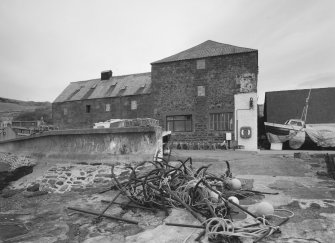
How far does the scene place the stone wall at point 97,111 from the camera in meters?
22.7

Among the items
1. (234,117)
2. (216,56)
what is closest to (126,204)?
(234,117)

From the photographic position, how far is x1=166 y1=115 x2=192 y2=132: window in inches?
736

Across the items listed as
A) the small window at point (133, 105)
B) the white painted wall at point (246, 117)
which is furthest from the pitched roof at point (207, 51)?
the small window at point (133, 105)

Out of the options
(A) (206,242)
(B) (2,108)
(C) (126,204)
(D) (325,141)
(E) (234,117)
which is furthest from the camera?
(B) (2,108)

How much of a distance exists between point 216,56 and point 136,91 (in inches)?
345

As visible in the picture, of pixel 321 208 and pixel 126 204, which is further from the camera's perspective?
pixel 126 204

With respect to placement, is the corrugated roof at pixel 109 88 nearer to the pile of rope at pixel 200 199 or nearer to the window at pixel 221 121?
the window at pixel 221 121

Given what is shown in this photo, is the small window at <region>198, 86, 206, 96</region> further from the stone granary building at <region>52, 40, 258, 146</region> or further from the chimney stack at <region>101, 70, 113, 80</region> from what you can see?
the chimney stack at <region>101, 70, 113, 80</region>

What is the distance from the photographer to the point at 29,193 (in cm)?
598

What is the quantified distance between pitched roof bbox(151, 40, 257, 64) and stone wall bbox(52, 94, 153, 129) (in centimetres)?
470

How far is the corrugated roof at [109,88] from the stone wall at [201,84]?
3.76 metres

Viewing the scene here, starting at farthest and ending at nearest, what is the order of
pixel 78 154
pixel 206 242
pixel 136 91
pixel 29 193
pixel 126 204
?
pixel 136 91 → pixel 78 154 → pixel 29 193 → pixel 126 204 → pixel 206 242

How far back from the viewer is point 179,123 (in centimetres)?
1894

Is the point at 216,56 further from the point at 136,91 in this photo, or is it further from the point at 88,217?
the point at 88,217
